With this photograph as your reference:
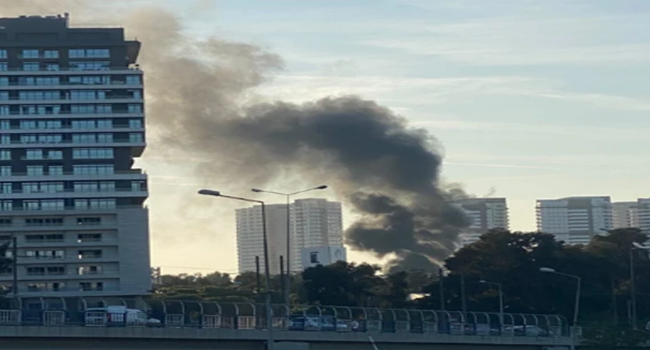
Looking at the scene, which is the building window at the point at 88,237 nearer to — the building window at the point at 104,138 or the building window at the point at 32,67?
the building window at the point at 104,138

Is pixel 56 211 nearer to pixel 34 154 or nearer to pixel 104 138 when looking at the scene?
pixel 34 154

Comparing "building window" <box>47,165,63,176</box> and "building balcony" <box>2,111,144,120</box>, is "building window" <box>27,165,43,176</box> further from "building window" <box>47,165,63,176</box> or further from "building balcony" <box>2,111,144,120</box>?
"building balcony" <box>2,111,144,120</box>

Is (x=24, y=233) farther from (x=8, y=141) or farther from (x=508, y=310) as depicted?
(x=508, y=310)

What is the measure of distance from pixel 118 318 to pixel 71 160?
11226cm

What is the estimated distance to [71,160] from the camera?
168 metres

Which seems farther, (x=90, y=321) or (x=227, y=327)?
(x=227, y=327)

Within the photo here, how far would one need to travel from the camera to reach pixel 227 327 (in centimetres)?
6075

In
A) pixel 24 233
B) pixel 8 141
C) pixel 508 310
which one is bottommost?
pixel 508 310

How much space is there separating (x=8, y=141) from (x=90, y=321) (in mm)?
114894

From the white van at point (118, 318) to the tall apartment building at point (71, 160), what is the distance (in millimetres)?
105292

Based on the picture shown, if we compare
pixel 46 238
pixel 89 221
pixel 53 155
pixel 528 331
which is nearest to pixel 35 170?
pixel 53 155

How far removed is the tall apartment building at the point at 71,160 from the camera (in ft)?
540

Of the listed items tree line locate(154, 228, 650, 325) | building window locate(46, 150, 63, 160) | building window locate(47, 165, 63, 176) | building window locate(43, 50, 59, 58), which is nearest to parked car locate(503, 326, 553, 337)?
tree line locate(154, 228, 650, 325)

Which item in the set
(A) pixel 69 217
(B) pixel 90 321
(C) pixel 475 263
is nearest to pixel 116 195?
(A) pixel 69 217
